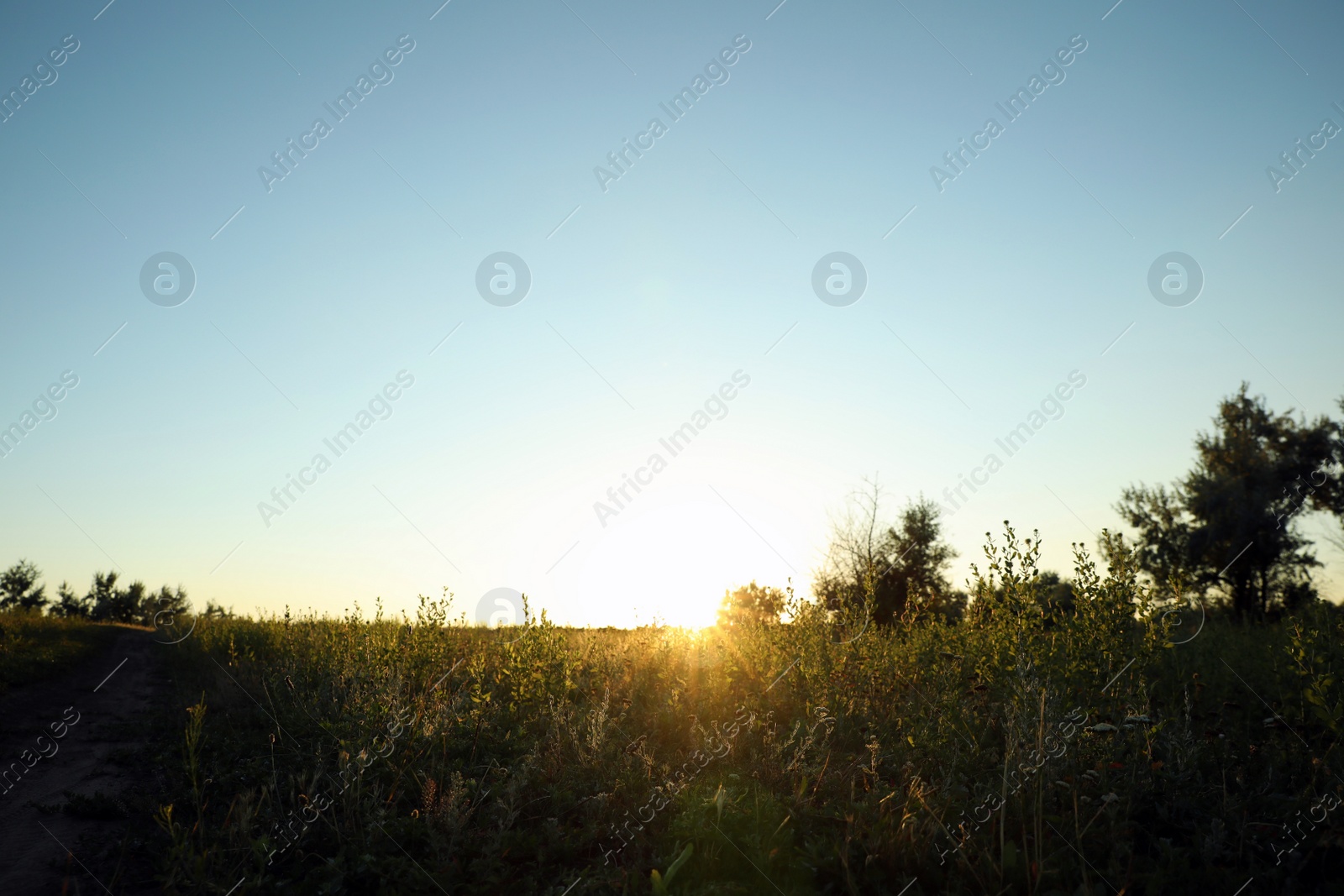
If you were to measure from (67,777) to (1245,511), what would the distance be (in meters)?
34.0

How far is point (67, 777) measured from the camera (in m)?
5.59

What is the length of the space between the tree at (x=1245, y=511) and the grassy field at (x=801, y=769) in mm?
22702

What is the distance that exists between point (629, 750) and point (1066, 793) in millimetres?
3355

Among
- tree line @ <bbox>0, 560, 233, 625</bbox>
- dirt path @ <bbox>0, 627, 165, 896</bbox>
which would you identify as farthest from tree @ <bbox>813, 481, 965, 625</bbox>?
tree line @ <bbox>0, 560, 233, 625</bbox>

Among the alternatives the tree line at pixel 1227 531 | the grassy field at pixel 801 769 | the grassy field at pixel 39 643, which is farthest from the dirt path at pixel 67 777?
the tree line at pixel 1227 531

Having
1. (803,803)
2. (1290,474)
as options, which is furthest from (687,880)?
(1290,474)

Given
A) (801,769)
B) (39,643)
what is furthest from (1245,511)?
(39,643)

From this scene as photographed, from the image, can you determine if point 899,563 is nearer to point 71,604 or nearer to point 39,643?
point 39,643

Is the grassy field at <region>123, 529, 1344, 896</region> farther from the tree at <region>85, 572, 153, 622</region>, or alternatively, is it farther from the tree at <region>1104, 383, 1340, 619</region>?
the tree at <region>85, 572, 153, 622</region>

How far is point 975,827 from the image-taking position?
3736mm

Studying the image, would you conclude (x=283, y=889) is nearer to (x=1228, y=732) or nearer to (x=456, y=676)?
(x=456, y=676)

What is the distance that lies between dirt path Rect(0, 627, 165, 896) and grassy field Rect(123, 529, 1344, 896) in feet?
1.43

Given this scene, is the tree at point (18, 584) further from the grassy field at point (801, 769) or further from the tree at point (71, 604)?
the grassy field at point (801, 769)

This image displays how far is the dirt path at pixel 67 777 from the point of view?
3.72m
